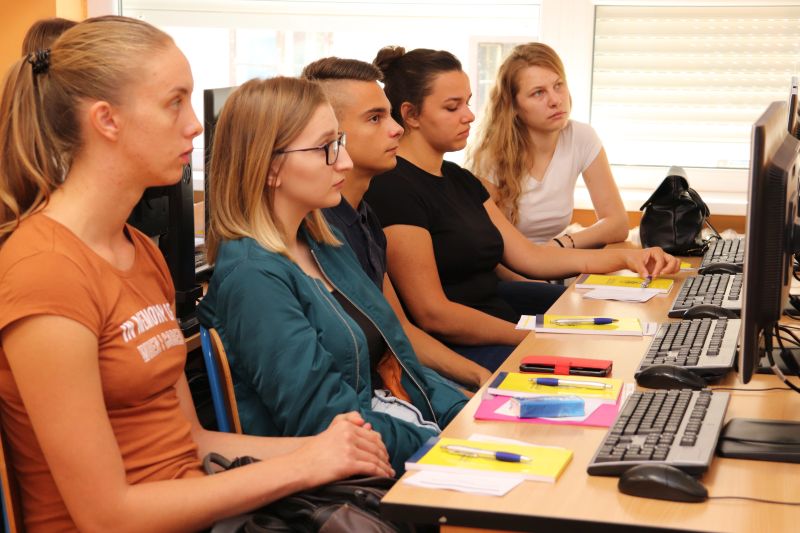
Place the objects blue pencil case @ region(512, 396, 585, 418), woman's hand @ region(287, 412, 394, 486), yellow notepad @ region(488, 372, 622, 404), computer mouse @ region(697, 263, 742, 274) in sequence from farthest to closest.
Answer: computer mouse @ region(697, 263, 742, 274) < yellow notepad @ region(488, 372, 622, 404) < blue pencil case @ region(512, 396, 585, 418) < woman's hand @ region(287, 412, 394, 486)

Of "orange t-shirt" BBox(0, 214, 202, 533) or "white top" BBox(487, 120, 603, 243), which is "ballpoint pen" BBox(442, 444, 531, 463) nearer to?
"orange t-shirt" BBox(0, 214, 202, 533)

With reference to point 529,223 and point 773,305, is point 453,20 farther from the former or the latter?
point 773,305

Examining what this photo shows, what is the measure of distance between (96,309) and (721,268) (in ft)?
6.51

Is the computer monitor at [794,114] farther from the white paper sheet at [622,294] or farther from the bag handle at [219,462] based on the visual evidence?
the bag handle at [219,462]

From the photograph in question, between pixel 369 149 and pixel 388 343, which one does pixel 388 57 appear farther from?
pixel 388 343

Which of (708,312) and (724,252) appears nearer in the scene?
(708,312)

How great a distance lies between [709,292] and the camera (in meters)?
2.54

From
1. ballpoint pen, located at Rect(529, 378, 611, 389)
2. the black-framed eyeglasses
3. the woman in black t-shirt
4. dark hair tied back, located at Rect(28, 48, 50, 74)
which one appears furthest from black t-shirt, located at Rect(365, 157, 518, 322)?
dark hair tied back, located at Rect(28, 48, 50, 74)

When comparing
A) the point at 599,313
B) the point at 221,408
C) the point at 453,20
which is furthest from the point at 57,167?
the point at 453,20

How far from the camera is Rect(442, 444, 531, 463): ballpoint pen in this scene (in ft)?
4.70

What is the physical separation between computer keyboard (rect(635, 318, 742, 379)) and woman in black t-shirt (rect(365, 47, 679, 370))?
0.62m

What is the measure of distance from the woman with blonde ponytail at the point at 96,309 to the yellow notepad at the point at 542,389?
0.36 meters

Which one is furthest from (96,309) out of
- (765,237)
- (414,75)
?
(414,75)

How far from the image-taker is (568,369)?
1884 millimetres
